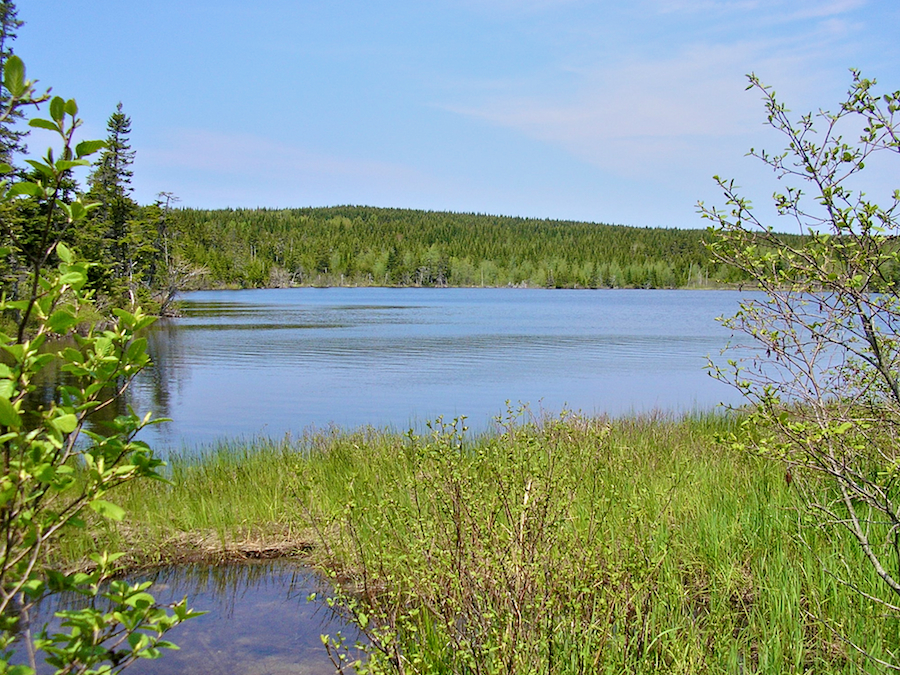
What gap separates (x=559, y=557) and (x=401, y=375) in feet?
65.2

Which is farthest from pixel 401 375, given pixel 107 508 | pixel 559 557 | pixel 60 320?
pixel 107 508

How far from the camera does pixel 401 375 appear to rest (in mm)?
24094

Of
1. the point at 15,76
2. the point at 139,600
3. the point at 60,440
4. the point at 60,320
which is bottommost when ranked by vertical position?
the point at 139,600

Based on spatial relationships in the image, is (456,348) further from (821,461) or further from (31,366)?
(31,366)

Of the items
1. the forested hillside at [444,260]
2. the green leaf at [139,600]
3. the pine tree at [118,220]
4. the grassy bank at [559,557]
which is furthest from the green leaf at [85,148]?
the forested hillside at [444,260]

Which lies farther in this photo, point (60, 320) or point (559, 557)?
point (559, 557)

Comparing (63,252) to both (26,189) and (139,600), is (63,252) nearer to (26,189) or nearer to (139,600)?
(26,189)

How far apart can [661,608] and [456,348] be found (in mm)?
27858

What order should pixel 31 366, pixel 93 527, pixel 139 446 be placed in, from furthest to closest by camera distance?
pixel 93 527 < pixel 139 446 < pixel 31 366

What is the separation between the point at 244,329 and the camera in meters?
42.3

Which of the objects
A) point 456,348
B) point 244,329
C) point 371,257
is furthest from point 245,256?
point 456,348

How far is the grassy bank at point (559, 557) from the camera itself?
372cm

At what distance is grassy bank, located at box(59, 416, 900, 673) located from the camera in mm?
3721

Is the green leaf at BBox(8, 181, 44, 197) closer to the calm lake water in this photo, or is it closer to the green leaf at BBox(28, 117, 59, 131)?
the green leaf at BBox(28, 117, 59, 131)
